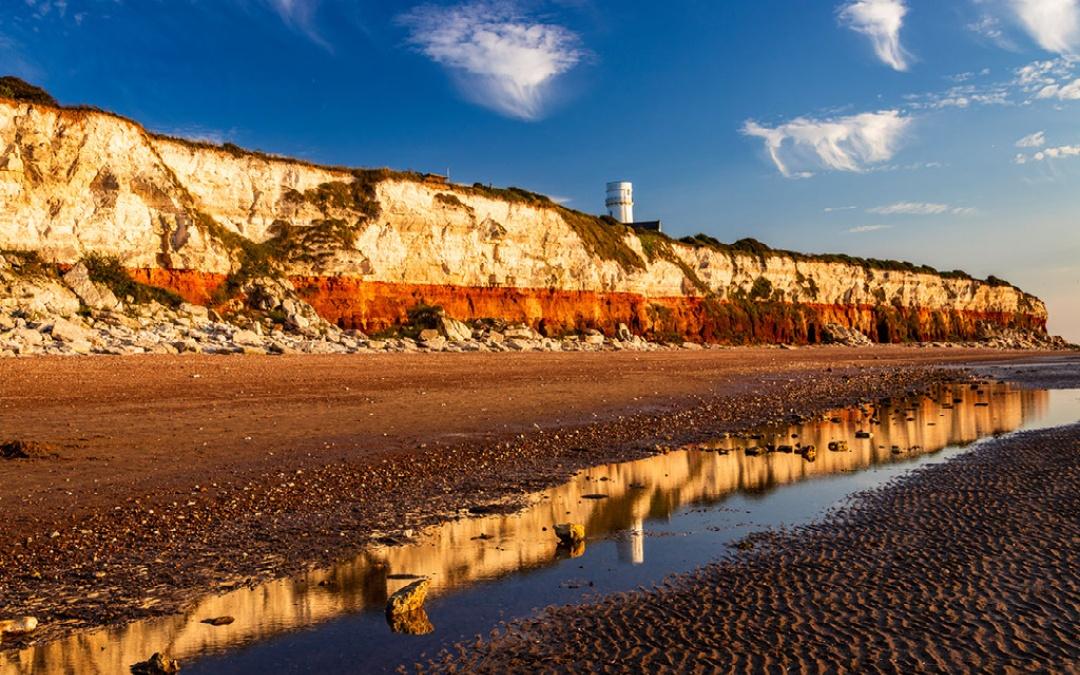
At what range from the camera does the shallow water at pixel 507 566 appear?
15.1ft

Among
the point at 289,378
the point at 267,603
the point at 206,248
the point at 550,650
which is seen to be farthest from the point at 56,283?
the point at 550,650

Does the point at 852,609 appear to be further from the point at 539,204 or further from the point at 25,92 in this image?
the point at 539,204

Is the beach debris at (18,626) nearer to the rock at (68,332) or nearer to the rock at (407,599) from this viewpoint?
the rock at (407,599)

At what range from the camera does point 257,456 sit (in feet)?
34.1

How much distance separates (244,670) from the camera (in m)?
4.37

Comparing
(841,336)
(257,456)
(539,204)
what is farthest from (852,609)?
(841,336)

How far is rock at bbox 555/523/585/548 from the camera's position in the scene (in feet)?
23.2

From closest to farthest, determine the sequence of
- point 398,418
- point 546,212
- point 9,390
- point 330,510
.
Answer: point 330,510 < point 398,418 < point 9,390 < point 546,212

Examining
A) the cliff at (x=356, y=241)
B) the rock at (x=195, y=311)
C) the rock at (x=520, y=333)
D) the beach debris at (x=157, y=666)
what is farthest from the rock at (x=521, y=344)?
the beach debris at (x=157, y=666)

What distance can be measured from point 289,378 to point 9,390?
6754 millimetres

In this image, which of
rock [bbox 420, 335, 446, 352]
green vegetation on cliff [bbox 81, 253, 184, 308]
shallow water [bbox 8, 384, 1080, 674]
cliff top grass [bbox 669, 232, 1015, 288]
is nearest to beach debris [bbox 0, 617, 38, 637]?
shallow water [bbox 8, 384, 1080, 674]

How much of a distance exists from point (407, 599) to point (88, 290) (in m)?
32.6

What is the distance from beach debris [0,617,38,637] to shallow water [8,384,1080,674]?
30 cm

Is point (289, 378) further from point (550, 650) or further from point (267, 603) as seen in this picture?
point (550, 650)
